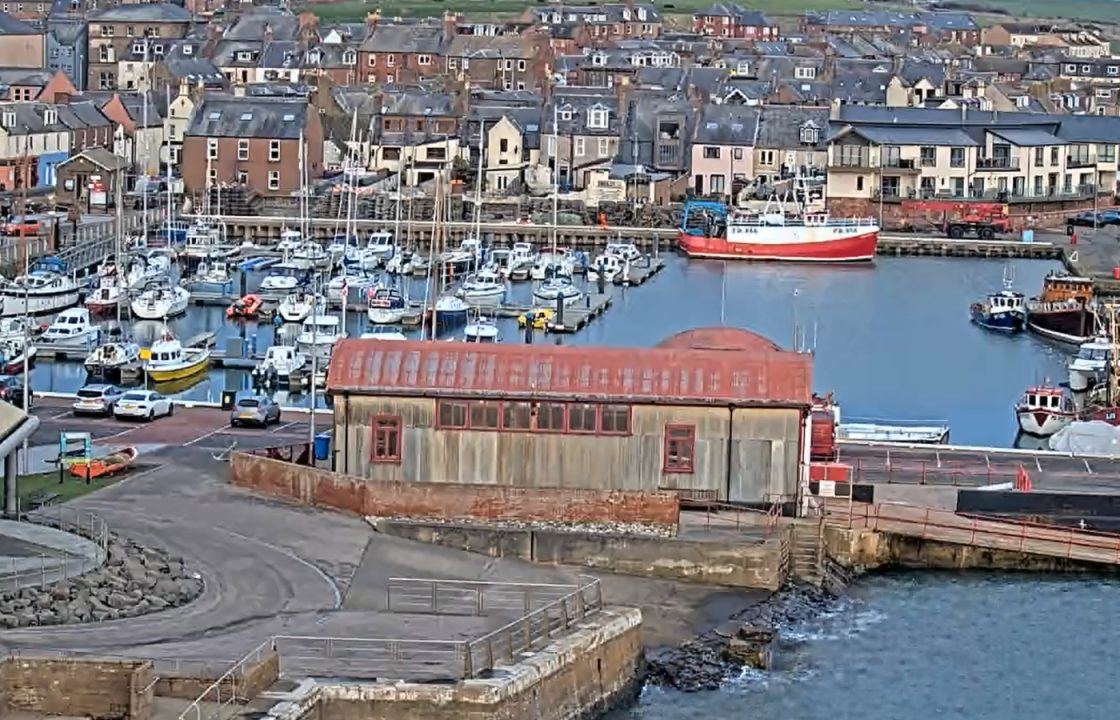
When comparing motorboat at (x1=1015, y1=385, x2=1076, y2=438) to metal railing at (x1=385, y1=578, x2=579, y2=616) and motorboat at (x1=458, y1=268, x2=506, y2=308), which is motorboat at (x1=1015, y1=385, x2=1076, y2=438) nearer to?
motorboat at (x1=458, y1=268, x2=506, y2=308)

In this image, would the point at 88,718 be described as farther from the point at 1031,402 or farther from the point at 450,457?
the point at 1031,402

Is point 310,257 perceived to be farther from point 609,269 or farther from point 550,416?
point 550,416

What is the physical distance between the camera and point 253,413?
51281mm

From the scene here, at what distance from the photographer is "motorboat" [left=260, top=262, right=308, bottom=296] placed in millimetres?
82062

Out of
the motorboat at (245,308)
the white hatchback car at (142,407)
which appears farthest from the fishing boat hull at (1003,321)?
the white hatchback car at (142,407)

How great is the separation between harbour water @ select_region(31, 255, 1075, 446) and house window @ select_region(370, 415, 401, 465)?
69.7ft

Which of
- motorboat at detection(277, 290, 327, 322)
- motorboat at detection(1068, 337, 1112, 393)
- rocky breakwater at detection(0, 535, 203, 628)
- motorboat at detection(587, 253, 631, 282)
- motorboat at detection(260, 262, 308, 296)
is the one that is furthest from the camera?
motorboat at detection(587, 253, 631, 282)

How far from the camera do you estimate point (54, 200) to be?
101562 millimetres

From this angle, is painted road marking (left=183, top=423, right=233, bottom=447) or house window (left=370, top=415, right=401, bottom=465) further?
painted road marking (left=183, top=423, right=233, bottom=447)

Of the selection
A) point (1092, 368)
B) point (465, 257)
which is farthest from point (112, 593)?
point (465, 257)

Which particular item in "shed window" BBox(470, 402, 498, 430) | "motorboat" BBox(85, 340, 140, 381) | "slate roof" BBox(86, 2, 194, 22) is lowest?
"motorboat" BBox(85, 340, 140, 381)

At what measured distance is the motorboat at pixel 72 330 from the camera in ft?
232

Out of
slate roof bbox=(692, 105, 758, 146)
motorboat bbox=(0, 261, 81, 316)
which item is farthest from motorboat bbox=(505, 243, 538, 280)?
slate roof bbox=(692, 105, 758, 146)

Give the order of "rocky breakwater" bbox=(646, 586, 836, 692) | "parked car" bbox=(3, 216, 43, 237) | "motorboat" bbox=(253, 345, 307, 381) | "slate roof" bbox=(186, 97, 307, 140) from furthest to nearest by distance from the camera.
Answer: "slate roof" bbox=(186, 97, 307, 140)
"parked car" bbox=(3, 216, 43, 237)
"motorboat" bbox=(253, 345, 307, 381)
"rocky breakwater" bbox=(646, 586, 836, 692)
